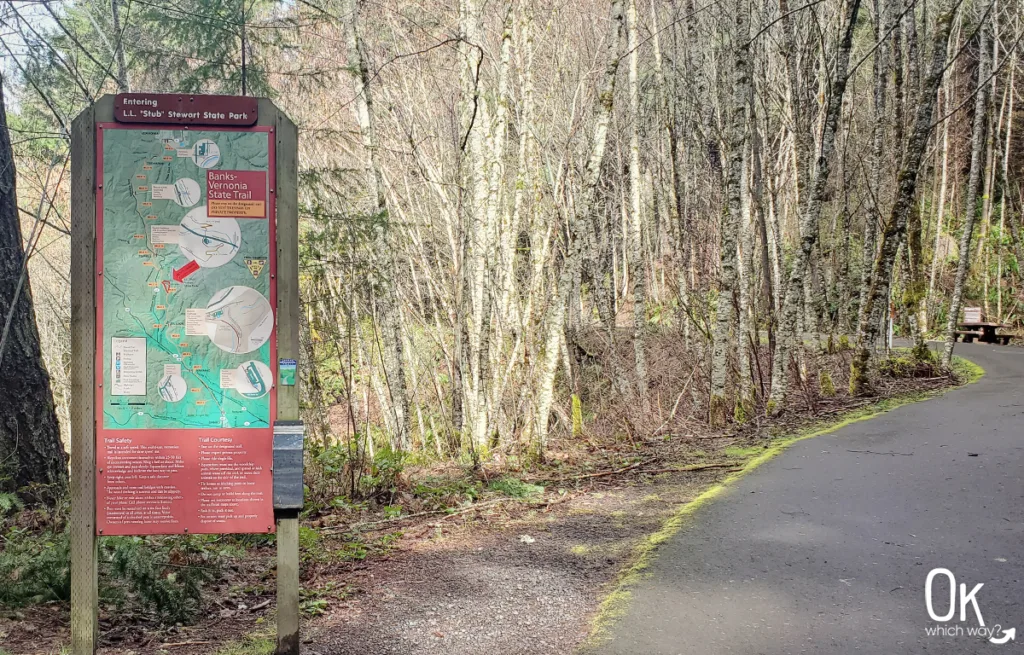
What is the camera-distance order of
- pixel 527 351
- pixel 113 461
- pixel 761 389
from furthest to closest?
pixel 761 389
pixel 527 351
pixel 113 461

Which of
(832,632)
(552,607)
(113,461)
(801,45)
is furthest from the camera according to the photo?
(801,45)

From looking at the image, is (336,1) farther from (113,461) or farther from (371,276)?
(113,461)

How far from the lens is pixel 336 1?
33.2 feet

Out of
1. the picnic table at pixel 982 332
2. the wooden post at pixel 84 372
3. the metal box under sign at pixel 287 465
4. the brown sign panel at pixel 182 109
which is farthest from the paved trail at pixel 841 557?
the picnic table at pixel 982 332

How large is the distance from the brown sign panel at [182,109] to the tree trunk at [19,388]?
307cm

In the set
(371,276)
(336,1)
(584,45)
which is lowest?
(371,276)

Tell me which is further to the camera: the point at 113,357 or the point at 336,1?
the point at 336,1

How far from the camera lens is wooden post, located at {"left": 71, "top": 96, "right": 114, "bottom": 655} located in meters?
3.92

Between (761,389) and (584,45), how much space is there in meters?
8.25

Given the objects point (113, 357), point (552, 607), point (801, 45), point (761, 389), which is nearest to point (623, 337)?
point (761, 389)

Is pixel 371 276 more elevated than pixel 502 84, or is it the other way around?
pixel 502 84

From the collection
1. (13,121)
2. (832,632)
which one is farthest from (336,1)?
(832,632)

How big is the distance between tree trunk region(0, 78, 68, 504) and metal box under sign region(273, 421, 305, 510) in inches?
136

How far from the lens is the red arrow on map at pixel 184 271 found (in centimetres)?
399
